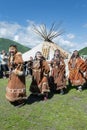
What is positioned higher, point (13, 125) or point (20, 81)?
point (20, 81)

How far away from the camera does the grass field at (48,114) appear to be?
8.54 meters

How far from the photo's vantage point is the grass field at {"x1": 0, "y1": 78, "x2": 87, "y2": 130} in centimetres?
854

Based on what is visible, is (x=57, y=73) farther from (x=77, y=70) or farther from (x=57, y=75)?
(x=77, y=70)

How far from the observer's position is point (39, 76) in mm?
11391

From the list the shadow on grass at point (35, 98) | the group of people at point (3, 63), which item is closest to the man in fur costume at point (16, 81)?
the shadow on grass at point (35, 98)

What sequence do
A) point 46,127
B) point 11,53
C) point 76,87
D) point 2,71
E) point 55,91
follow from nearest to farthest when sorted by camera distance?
point 46,127, point 11,53, point 55,91, point 76,87, point 2,71

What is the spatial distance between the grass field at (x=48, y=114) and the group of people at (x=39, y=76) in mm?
409

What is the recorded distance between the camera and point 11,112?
992cm

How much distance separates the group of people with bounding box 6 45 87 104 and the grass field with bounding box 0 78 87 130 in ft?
1.34

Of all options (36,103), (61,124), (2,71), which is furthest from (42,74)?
(2,71)

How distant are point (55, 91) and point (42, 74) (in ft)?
5.63

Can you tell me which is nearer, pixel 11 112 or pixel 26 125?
pixel 26 125

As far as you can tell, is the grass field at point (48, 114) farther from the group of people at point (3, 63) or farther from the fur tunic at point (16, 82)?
the group of people at point (3, 63)

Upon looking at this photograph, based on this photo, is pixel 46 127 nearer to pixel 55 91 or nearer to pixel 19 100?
pixel 19 100
